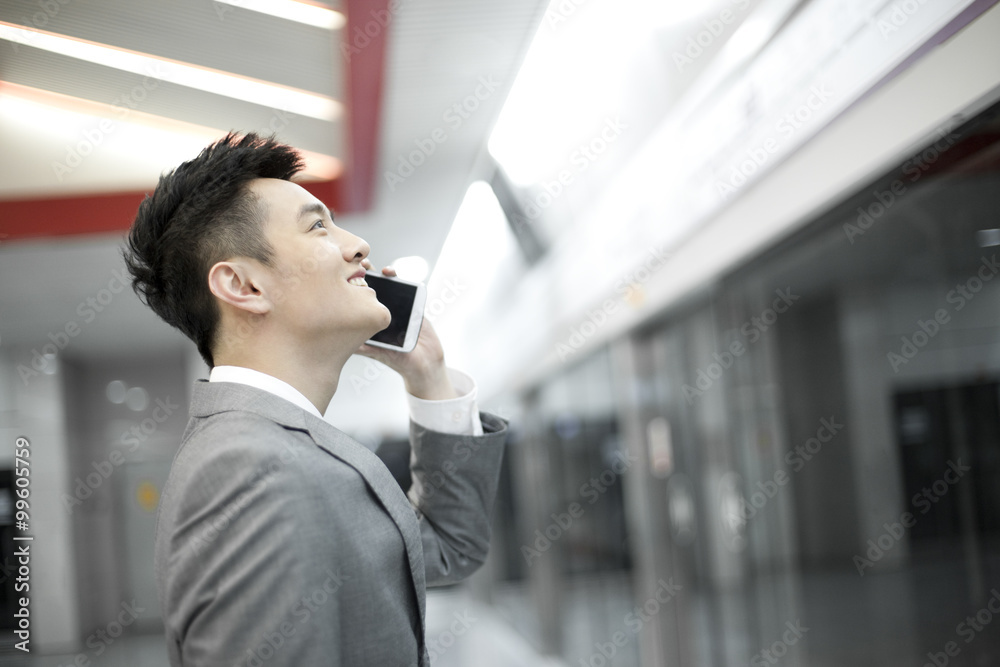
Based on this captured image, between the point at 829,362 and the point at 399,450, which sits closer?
the point at 829,362

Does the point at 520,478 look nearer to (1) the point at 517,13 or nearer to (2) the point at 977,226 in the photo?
(1) the point at 517,13

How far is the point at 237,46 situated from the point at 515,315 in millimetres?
5582

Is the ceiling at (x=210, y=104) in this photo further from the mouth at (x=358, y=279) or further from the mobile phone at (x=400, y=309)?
the mouth at (x=358, y=279)

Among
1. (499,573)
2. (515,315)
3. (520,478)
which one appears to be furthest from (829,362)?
(499,573)

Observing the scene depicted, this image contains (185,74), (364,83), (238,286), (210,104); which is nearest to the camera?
(238,286)

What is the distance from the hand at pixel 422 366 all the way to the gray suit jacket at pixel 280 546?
36cm

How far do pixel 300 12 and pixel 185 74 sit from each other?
0.55 meters

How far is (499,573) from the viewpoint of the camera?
11039 mm

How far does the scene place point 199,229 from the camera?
134 cm

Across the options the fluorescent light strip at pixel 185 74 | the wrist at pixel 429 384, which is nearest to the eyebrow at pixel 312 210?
the wrist at pixel 429 384

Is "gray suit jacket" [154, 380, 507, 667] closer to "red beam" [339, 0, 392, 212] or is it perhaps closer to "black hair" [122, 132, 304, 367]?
"black hair" [122, 132, 304, 367]

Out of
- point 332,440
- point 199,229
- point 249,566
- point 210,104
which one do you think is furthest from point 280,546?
point 210,104

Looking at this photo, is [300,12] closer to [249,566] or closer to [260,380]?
[260,380]

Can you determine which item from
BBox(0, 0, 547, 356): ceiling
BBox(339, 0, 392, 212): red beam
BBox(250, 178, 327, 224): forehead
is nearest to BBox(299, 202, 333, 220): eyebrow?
BBox(250, 178, 327, 224): forehead
